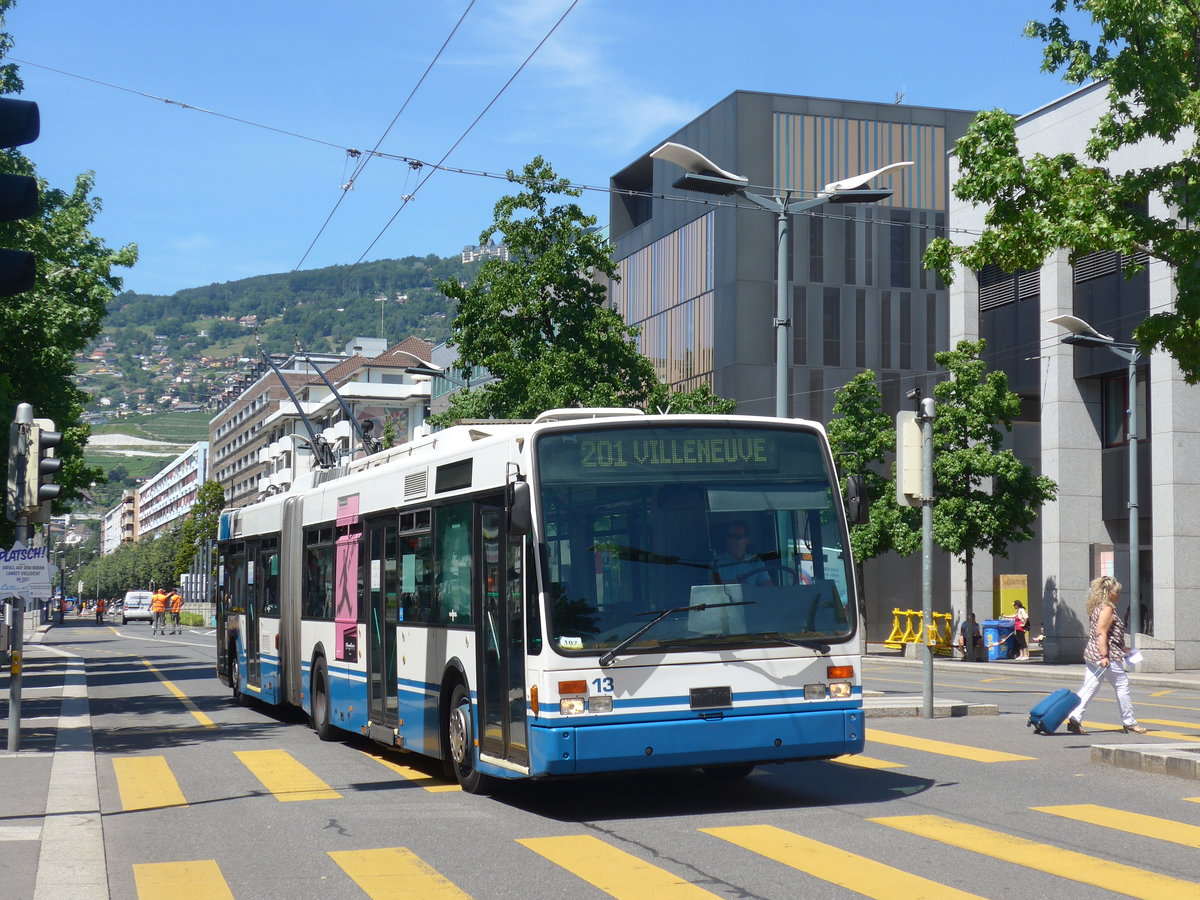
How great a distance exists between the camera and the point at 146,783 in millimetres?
12945

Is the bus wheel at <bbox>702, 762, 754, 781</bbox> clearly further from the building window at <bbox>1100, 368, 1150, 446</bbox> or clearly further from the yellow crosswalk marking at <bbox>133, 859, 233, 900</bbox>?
the building window at <bbox>1100, 368, 1150, 446</bbox>

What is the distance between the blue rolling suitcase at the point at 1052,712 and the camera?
51.4 feet

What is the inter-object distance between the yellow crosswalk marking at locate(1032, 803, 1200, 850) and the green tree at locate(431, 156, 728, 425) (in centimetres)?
2560

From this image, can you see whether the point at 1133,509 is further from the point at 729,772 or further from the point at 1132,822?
the point at 1132,822

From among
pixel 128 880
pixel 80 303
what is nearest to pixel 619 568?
pixel 128 880

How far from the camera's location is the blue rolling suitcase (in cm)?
1568

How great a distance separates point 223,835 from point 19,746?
22.2ft

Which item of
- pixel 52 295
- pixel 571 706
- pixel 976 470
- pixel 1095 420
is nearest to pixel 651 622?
pixel 571 706

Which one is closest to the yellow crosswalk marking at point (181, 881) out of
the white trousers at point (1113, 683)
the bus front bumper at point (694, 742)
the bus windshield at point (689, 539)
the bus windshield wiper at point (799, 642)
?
the bus front bumper at point (694, 742)

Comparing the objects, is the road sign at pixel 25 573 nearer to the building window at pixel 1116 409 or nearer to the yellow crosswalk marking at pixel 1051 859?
the yellow crosswalk marking at pixel 1051 859

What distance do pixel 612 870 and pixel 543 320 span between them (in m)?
29.1

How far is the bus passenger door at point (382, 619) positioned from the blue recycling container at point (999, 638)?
91.0ft

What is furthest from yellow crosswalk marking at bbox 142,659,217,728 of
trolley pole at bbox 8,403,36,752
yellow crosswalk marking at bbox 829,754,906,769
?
yellow crosswalk marking at bbox 829,754,906,769

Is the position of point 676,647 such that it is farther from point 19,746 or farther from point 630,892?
point 19,746
